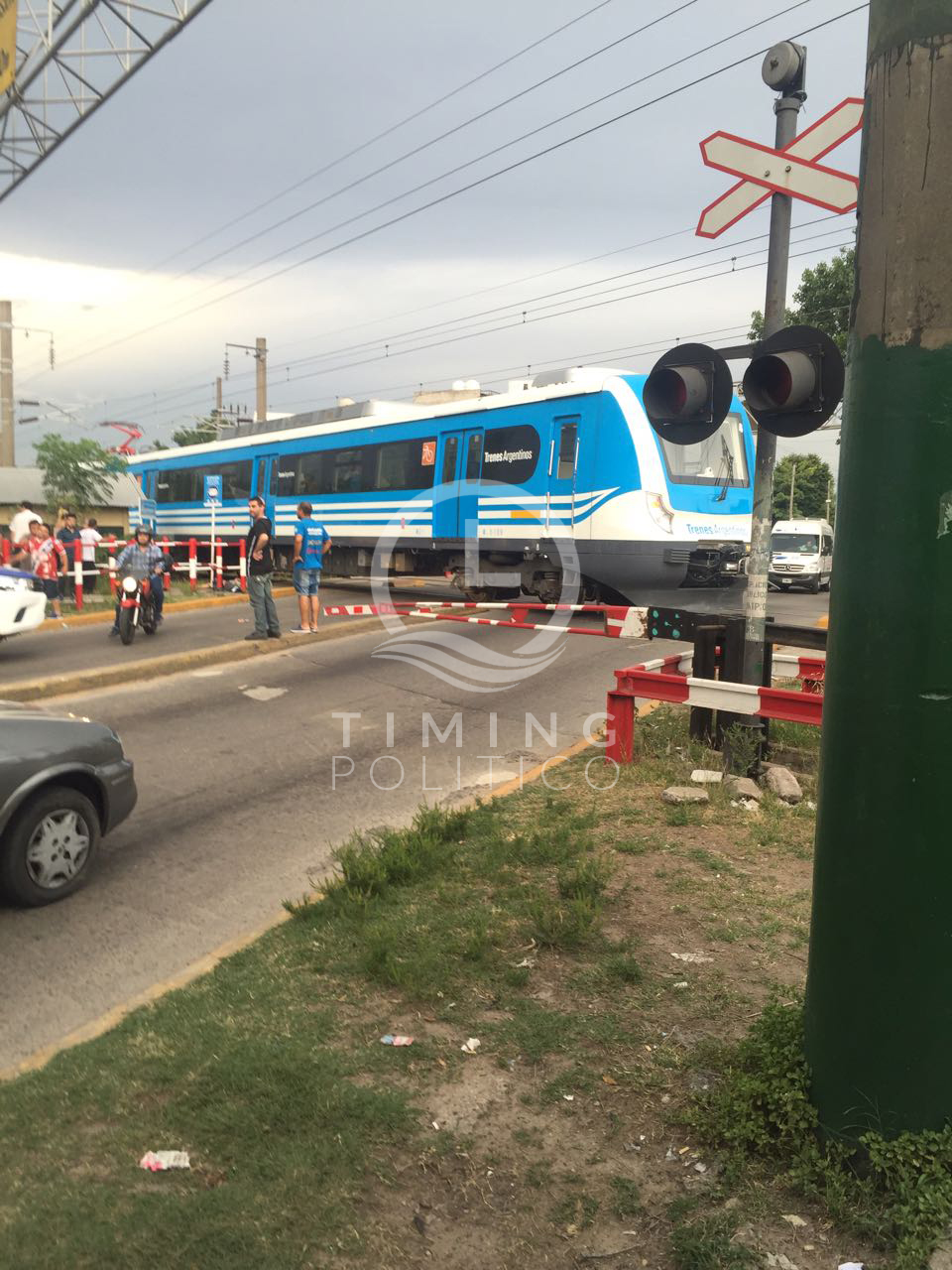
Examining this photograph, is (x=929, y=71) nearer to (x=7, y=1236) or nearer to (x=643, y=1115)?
(x=643, y=1115)

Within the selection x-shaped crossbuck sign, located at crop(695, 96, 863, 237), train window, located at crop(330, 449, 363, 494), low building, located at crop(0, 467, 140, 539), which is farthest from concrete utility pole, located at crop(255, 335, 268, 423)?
x-shaped crossbuck sign, located at crop(695, 96, 863, 237)

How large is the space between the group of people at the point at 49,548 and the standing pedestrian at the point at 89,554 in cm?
2

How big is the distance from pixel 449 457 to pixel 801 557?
13.7 m

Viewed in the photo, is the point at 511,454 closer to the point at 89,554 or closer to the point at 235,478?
the point at 89,554

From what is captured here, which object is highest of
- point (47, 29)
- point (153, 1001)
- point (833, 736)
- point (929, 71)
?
point (47, 29)

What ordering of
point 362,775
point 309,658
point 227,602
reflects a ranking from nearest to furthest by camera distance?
point 362,775, point 309,658, point 227,602

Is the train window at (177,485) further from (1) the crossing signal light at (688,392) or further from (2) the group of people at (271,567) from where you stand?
(1) the crossing signal light at (688,392)

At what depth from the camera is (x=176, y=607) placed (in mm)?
17906

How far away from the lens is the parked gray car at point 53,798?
209 inches

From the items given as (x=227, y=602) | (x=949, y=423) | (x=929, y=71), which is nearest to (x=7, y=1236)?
(x=949, y=423)

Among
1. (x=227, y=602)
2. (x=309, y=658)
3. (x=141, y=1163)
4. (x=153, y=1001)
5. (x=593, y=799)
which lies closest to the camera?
(x=141, y=1163)

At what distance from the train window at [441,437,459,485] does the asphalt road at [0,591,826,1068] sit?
3.63m

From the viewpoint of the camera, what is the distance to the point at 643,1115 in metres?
3.21

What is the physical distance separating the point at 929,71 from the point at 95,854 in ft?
18.0
